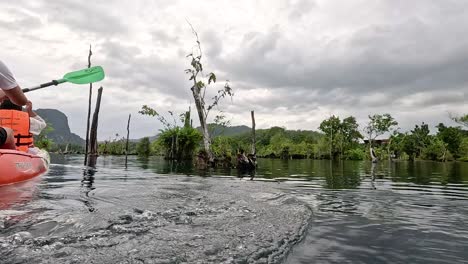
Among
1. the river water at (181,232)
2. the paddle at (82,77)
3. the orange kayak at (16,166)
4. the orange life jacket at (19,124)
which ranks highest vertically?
the paddle at (82,77)

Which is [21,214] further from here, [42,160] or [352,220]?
[42,160]

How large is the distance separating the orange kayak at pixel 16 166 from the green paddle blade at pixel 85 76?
2.00 metres

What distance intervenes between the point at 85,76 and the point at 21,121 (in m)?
1.85

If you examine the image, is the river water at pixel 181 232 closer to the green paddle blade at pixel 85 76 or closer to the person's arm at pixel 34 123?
the person's arm at pixel 34 123

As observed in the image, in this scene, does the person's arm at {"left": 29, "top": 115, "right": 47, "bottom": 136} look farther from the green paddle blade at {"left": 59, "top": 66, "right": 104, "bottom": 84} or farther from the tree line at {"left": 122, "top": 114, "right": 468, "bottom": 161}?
the tree line at {"left": 122, "top": 114, "right": 468, "bottom": 161}

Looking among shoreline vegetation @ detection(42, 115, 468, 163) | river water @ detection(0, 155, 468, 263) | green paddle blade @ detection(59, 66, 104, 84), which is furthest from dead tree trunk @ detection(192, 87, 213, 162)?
shoreline vegetation @ detection(42, 115, 468, 163)

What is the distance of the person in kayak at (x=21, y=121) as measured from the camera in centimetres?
687

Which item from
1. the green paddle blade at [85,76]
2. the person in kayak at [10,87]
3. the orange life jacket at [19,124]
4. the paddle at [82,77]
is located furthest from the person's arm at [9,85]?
the green paddle blade at [85,76]

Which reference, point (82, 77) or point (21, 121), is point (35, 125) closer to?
point (21, 121)

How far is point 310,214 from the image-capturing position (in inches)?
171

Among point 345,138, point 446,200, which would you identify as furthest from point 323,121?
point 446,200

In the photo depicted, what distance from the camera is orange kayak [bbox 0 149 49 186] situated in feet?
19.9

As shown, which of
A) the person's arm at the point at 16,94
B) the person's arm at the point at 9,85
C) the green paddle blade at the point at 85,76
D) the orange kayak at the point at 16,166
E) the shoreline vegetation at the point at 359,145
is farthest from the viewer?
the shoreline vegetation at the point at 359,145

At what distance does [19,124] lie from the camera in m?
7.20
